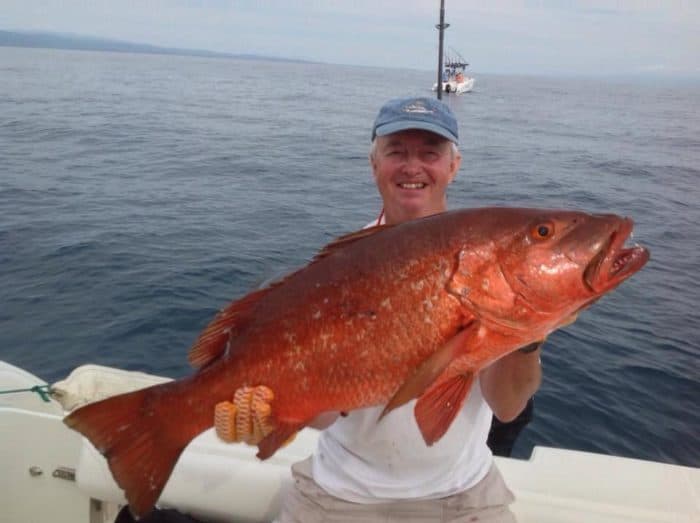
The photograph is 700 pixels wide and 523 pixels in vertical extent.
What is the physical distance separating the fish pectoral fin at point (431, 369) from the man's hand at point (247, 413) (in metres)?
0.51

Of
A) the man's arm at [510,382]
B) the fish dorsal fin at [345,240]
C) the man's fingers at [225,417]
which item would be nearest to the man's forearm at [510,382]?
the man's arm at [510,382]

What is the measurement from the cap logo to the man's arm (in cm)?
130

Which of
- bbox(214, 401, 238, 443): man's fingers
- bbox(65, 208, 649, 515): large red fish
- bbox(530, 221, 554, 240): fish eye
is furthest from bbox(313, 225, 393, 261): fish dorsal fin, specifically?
bbox(214, 401, 238, 443): man's fingers

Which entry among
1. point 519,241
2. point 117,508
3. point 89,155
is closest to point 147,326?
point 117,508

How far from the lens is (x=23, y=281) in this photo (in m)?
9.71

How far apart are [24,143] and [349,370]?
74.5 feet

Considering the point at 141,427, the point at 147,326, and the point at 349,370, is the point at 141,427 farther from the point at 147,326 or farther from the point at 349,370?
the point at 147,326

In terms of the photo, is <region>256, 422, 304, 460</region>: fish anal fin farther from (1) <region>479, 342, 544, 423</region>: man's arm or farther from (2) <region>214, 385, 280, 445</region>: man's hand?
(1) <region>479, 342, 544, 423</region>: man's arm

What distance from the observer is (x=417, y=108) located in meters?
3.12

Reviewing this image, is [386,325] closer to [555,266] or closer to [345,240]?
[345,240]

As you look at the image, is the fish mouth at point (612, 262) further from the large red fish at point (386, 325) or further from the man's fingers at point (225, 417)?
the man's fingers at point (225, 417)

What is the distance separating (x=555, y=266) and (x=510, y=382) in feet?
2.75

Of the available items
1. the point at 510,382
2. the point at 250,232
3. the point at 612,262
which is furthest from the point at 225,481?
the point at 250,232

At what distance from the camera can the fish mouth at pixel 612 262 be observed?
1.94 meters
